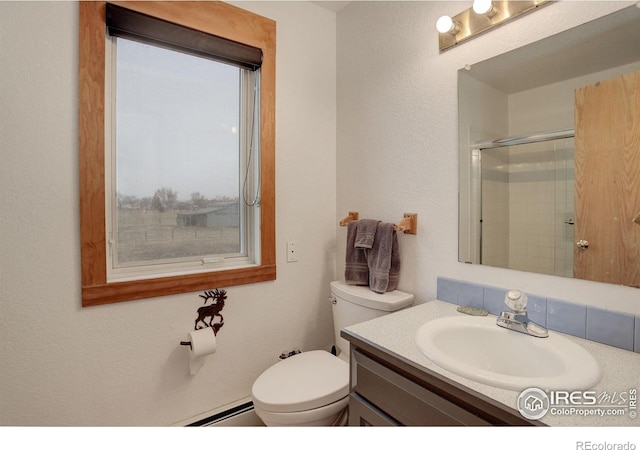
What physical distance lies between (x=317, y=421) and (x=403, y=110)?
1.41 metres

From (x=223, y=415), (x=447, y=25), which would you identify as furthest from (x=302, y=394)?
(x=447, y=25)

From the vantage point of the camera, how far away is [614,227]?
912 mm

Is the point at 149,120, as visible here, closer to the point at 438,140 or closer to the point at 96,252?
the point at 96,252

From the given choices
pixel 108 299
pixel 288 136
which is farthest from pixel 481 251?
pixel 108 299

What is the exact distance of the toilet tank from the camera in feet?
4.51

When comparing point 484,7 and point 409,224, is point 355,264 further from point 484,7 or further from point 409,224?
point 484,7

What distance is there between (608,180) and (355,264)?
1.00 metres

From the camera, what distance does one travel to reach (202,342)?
4.48 feet

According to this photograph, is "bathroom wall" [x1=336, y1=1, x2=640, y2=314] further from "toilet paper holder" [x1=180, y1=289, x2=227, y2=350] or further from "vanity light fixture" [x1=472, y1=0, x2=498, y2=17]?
"toilet paper holder" [x1=180, y1=289, x2=227, y2=350]

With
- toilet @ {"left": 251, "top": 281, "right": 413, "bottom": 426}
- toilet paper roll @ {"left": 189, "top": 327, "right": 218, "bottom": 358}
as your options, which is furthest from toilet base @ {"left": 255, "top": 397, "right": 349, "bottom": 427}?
toilet paper roll @ {"left": 189, "top": 327, "right": 218, "bottom": 358}

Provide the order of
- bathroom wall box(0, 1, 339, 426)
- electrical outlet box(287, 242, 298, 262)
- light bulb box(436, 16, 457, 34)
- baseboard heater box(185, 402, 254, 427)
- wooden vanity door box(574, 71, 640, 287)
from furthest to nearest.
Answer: electrical outlet box(287, 242, 298, 262) < baseboard heater box(185, 402, 254, 427) < light bulb box(436, 16, 457, 34) < bathroom wall box(0, 1, 339, 426) < wooden vanity door box(574, 71, 640, 287)

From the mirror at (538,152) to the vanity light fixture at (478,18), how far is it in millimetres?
123

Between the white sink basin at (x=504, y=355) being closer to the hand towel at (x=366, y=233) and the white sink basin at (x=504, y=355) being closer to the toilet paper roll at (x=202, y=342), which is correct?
the hand towel at (x=366, y=233)

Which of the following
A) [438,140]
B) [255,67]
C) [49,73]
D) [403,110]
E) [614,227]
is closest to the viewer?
[614,227]
